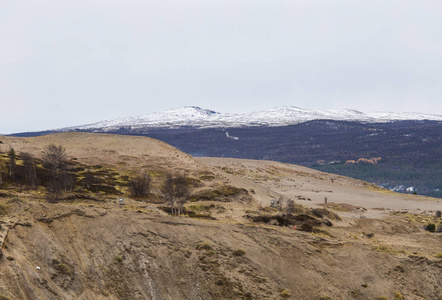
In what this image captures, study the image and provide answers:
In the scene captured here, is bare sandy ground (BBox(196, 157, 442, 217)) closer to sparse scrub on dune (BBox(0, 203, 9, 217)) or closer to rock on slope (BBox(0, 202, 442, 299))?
rock on slope (BBox(0, 202, 442, 299))

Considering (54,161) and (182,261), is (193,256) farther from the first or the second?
(54,161)

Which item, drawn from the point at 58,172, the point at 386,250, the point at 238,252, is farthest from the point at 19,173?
the point at 386,250

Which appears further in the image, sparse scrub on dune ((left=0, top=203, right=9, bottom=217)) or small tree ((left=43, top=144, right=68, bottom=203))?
small tree ((left=43, top=144, right=68, bottom=203))

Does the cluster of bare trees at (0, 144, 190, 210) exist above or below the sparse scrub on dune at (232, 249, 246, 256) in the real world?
above

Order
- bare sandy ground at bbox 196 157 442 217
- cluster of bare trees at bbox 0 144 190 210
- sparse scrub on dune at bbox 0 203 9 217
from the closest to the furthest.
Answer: sparse scrub on dune at bbox 0 203 9 217 < cluster of bare trees at bbox 0 144 190 210 < bare sandy ground at bbox 196 157 442 217

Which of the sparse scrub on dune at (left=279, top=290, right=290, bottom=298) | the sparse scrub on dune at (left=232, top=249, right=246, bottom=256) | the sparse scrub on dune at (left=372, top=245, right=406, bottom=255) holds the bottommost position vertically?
the sparse scrub on dune at (left=279, top=290, right=290, bottom=298)

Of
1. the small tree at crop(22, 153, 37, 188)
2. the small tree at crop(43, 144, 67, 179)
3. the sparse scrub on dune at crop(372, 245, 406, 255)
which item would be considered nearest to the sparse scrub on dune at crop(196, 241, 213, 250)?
the sparse scrub on dune at crop(372, 245, 406, 255)

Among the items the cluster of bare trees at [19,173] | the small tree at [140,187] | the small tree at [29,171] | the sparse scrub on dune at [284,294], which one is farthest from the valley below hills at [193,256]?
the cluster of bare trees at [19,173]

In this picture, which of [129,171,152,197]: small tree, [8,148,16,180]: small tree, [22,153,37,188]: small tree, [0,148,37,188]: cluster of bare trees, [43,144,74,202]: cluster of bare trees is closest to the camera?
[43,144,74,202]: cluster of bare trees

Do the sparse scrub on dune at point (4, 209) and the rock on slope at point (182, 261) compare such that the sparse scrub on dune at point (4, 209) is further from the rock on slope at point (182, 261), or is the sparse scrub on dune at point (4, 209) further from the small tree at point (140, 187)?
the small tree at point (140, 187)

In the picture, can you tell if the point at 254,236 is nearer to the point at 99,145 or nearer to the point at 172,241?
the point at 172,241

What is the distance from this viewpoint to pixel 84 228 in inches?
1020

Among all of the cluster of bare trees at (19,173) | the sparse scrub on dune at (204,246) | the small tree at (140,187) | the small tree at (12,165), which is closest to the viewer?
the sparse scrub on dune at (204,246)

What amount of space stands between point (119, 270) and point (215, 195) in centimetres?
2811
